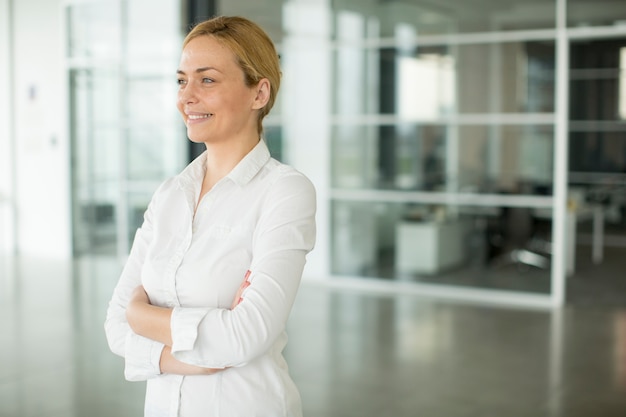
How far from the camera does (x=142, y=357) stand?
1900 mm

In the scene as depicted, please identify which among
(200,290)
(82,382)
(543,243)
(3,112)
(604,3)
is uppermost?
(604,3)

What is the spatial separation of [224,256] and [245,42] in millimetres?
479

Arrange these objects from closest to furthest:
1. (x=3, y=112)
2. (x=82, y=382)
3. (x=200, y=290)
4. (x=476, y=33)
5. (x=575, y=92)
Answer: (x=200, y=290) → (x=82, y=382) → (x=476, y=33) → (x=3, y=112) → (x=575, y=92)

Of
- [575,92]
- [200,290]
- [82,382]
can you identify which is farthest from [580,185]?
[200,290]

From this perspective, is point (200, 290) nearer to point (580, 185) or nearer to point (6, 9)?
point (6, 9)

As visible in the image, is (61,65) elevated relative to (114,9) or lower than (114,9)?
lower

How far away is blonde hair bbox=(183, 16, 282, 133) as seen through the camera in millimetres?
1880

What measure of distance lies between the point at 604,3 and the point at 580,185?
20.3 feet

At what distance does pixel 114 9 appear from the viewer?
39.0 feet

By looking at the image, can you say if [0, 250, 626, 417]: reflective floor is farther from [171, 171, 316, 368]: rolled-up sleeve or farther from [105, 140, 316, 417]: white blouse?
[171, 171, 316, 368]: rolled-up sleeve

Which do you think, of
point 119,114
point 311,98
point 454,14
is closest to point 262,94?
point 454,14

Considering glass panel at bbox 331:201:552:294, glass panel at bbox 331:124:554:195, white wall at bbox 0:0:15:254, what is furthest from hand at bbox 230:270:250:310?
white wall at bbox 0:0:15:254

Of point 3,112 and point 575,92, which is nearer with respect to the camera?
point 3,112

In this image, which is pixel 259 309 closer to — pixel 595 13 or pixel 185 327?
pixel 185 327
